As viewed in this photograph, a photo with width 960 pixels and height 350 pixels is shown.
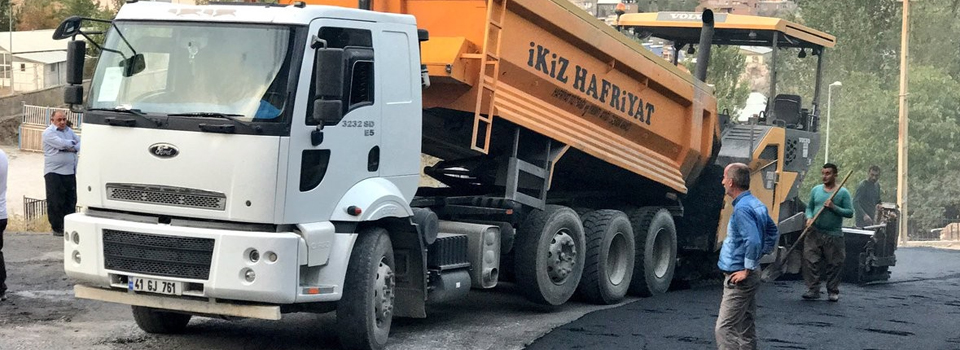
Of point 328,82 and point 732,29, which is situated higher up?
point 732,29

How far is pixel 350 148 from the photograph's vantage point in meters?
7.99

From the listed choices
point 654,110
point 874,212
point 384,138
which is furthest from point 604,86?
point 874,212

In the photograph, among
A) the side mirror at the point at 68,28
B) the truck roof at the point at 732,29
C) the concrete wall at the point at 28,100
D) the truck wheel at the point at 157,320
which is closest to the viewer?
the side mirror at the point at 68,28

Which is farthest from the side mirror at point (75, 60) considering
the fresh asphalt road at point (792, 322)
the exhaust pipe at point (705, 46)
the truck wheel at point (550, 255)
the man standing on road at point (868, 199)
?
the man standing on road at point (868, 199)

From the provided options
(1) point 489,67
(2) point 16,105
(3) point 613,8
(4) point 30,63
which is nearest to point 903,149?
(1) point 489,67

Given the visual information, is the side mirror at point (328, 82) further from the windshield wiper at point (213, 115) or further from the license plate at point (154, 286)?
the license plate at point (154, 286)

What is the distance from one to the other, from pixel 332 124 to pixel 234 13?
913mm

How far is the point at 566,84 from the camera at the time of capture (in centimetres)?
1048

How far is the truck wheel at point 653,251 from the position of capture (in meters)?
12.0

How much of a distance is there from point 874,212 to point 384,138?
36.8ft

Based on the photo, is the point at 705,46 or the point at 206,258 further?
the point at 705,46

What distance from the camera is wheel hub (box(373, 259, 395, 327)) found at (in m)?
8.30

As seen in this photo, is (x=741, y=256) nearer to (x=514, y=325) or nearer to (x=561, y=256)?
(x=514, y=325)

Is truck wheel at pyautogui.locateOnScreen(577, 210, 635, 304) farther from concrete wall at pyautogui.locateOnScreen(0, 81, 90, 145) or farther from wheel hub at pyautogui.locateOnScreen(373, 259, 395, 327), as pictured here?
concrete wall at pyautogui.locateOnScreen(0, 81, 90, 145)
